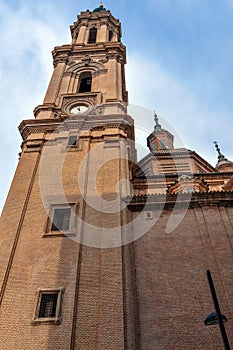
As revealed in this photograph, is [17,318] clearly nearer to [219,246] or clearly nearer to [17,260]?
[17,260]

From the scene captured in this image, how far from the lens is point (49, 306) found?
9688 millimetres

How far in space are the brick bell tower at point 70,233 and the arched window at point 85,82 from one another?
2667 mm

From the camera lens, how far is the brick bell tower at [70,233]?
29.9 feet

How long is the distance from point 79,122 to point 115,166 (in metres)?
3.78

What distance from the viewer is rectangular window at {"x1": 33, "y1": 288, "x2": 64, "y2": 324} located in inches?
364

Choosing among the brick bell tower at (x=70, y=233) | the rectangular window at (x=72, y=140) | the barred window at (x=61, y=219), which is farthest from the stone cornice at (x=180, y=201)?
the rectangular window at (x=72, y=140)

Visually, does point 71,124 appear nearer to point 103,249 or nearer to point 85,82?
point 85,82

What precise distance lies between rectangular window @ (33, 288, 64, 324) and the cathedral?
27mm

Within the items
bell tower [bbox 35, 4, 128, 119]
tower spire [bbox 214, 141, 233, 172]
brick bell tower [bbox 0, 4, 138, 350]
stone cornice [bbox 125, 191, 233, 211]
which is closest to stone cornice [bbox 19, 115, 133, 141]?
brick bell tower [bbox 0, 4, 138, 350]

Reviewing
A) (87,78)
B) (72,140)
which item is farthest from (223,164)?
(72,140)

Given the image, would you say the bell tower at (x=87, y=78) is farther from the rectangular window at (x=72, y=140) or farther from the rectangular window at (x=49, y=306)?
the rectangular window at (x=49, y=306)

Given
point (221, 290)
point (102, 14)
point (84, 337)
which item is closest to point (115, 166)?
point (221, 290)

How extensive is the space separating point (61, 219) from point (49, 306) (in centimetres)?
347

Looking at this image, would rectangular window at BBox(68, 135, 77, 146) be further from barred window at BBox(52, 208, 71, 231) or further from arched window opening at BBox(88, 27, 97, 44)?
arched window opening at BBox(88, 27, 97, 44)
